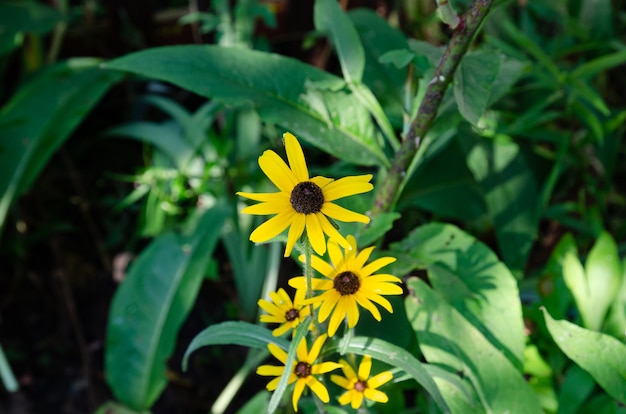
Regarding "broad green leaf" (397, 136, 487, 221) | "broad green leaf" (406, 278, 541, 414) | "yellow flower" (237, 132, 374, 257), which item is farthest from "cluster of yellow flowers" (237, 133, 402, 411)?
"broad green leaf" (397, 136, 487, 221)

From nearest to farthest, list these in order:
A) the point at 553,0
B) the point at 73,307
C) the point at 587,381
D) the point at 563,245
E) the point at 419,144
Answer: the point at 419,144, the point at 587,381, the point at 563,245, the point at 73,307, the point at 553,0

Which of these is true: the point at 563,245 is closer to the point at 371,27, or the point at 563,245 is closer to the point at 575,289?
the point at 575,289

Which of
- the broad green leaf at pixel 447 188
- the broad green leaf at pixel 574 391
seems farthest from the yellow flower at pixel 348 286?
the broad green leaf at pixel 447 188

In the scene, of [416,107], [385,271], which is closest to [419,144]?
[416,107]

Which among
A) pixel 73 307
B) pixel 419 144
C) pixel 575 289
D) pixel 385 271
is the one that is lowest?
pixel 73 307

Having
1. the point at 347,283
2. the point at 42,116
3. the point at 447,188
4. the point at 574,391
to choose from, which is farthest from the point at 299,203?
the point at 42,116

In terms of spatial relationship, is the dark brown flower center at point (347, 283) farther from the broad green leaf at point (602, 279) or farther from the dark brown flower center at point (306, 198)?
the broad green leaf at point (602, 279)

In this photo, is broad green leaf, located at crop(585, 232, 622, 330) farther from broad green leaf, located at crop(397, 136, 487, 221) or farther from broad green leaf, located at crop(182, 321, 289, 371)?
broad green leaf, located at crop(182, 321, 289, 371)
